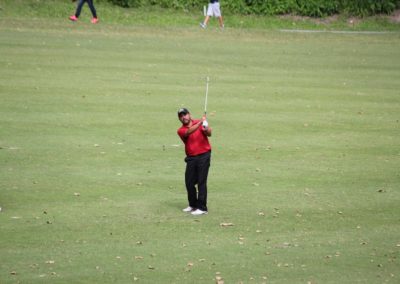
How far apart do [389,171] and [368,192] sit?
2084 millimetres

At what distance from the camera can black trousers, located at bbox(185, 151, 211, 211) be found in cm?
1647

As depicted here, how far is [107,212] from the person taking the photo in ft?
55.1

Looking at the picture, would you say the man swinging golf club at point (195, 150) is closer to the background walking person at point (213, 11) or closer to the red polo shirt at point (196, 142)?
the red polo shirt at point (196, 142)

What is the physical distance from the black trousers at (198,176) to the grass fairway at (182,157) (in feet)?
1.12

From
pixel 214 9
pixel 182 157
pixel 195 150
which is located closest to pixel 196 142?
pixel 195 150

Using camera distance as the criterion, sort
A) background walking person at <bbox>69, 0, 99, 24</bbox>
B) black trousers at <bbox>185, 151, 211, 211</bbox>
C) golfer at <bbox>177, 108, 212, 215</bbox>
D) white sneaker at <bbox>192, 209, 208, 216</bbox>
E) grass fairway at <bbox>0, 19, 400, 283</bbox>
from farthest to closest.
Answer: background walking person at <bbox>69, 0, 99, 24</bbox>, white sneaker at <bbox>192, 209, 208, 216</bbox>, black trousers at <bbox>185, 151, 211, 211</bbox>, golfer at <bbox>177, 108, 212, 215</bbox>, grass fairway at <bbox>0, 19, 400, 283</bbox>

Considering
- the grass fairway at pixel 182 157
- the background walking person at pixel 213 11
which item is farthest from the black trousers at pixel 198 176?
the background walking person at pixel 213 11

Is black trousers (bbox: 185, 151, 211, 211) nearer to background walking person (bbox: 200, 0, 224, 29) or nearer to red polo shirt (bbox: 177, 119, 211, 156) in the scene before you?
red polo shirt (bbox: 177, 119, 211, 156)

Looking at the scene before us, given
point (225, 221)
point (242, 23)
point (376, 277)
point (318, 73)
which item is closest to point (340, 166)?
point (225, 221)

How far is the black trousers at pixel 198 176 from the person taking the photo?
1647 cm

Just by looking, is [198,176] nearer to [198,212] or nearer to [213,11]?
[198,212]

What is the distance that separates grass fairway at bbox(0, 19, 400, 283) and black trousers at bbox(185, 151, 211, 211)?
0.34m

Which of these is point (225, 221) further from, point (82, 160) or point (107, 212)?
point (82, 160)

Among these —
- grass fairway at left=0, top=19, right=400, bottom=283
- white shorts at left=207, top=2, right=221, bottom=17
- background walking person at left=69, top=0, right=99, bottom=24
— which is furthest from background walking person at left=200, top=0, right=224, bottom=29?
background walking person at left=69, top=0, right=99, bottom=24
